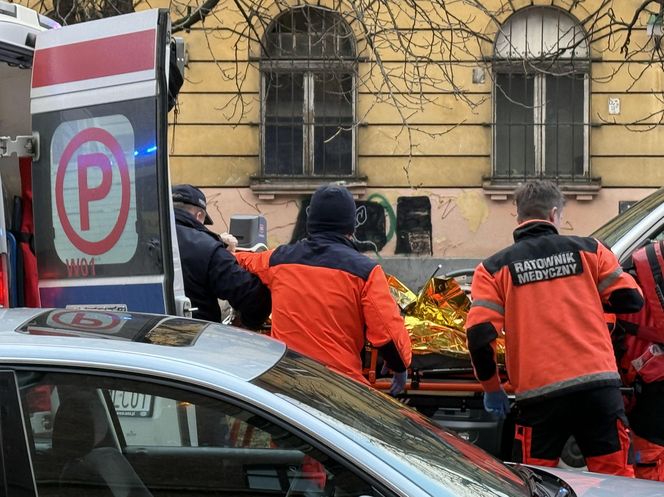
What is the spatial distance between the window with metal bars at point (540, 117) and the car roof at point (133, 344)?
12.5m

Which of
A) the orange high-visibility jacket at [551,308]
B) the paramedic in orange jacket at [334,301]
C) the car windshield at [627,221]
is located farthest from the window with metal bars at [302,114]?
the orange high-visibility jacket at [551,308]

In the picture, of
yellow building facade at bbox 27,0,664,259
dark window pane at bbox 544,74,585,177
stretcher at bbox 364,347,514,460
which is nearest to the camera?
stretcher at bbox 364,347,514,460

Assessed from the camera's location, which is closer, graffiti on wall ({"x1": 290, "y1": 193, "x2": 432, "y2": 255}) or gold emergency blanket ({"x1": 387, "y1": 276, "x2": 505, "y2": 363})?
gold emergency blanket ({"x1": 387, "y1": 276, "x2": 505, "y2": 363})

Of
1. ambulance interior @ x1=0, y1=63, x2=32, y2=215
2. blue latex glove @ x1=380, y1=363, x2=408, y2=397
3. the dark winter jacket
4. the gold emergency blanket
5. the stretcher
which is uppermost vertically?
ambulance interior @ x1=0, y1=63, x2=32, y2=215

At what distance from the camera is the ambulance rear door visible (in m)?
4.85

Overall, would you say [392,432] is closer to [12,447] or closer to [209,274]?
[12,447]

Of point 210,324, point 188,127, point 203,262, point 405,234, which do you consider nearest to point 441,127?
point 405,234

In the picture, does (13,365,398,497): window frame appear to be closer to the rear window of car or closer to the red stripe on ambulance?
the rear window of car

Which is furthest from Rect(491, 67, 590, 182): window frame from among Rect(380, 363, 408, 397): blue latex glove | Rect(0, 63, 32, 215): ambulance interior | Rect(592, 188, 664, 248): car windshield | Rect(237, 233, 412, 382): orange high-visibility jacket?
Rect(237, 233, 412, 382): orange high-visibility jacket

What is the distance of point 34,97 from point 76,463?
9.36 feet

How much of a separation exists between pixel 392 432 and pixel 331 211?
2.21 m

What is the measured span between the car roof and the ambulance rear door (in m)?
1.61

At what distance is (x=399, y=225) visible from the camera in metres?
15.2

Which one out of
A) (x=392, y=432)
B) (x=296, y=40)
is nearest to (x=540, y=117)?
(x=296, y=40)
